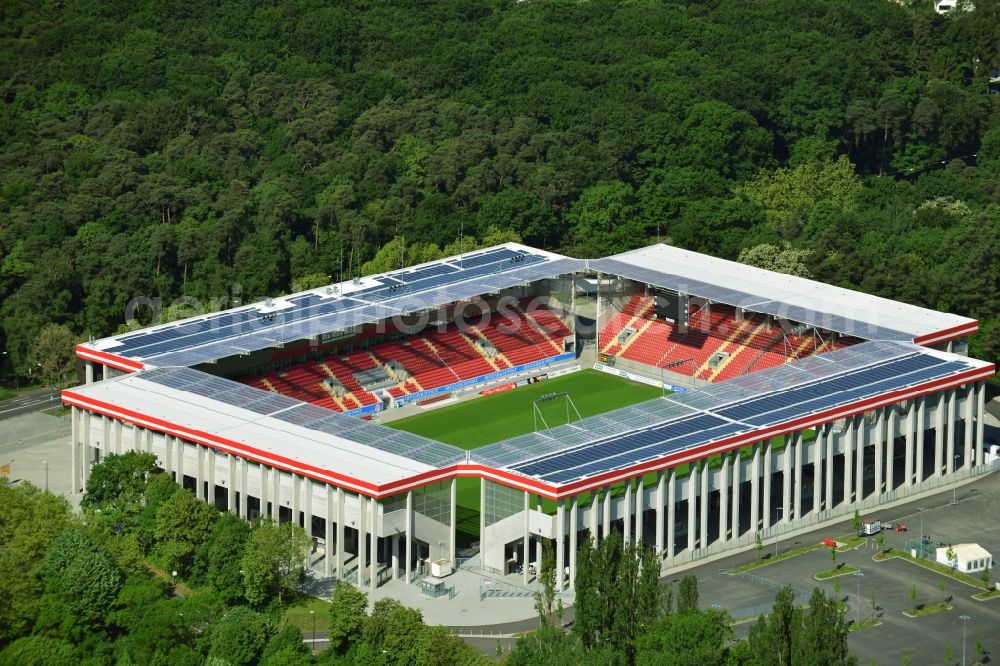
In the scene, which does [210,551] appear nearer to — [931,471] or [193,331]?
[193,331]

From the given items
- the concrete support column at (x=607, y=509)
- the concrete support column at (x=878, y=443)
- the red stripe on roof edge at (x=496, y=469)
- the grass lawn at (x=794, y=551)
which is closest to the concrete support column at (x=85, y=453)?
the red stripe on roof edge at (x=496, y=469)

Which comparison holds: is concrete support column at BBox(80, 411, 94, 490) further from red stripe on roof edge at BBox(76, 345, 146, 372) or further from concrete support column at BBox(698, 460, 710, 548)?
concrete support column at BBox(698, 460, 710, 548)

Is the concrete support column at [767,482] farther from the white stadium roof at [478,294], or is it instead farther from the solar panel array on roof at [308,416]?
A: the white stadium roof at [478,294]

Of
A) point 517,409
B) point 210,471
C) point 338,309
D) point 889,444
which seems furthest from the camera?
point 517,409

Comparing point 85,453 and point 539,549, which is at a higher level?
point 85,453

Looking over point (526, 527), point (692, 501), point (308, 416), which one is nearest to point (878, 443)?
point (692, 501)

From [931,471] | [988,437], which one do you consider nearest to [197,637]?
[931,471]

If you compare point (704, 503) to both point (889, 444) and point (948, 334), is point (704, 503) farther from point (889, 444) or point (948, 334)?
point (948, 334)
